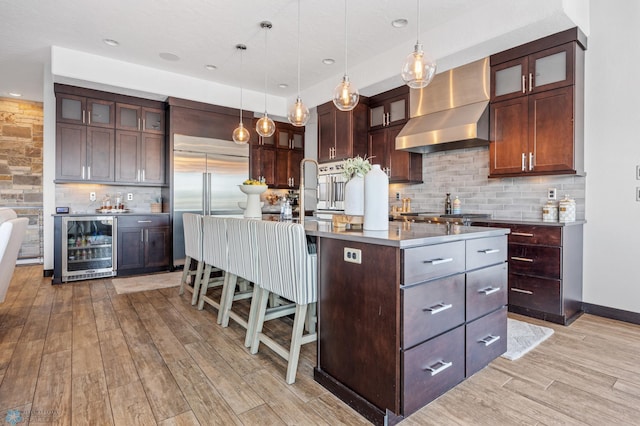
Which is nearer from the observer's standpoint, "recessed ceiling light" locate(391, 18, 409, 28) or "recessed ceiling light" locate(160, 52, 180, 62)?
"recessed ceiling light" locate(391, 18, 409, 28)

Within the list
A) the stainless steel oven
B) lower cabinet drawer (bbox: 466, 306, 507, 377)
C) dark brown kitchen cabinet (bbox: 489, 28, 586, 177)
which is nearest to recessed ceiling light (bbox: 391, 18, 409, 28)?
dark brown kitchen cabinet (bbox: 489, 28, 586, 177)

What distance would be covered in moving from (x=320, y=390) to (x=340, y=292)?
1.93 feet

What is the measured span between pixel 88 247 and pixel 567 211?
5760mm

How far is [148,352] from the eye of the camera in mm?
2402

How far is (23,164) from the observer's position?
244 inches

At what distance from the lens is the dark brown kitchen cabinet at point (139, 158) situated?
5.12m

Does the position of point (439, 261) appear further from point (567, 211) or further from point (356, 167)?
point (567, 211)

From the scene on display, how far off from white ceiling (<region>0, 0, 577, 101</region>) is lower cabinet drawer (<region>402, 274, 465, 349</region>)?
107 inches

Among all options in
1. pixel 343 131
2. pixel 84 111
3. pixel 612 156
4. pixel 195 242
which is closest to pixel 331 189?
pixel 343 131

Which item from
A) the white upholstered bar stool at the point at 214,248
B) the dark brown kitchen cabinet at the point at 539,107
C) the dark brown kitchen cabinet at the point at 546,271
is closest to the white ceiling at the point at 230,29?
the dark brown kitchen cabinet at the point at 539,107

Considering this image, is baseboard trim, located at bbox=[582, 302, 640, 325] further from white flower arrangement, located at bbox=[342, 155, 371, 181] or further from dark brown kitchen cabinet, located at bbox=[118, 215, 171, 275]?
dark brown kitchen cabinet, located at bbox=[118, 215, 171, 275]

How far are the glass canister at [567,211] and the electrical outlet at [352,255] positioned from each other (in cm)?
260

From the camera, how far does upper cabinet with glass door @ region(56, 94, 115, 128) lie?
4.71m

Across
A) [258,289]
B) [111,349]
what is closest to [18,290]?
[111,349]
